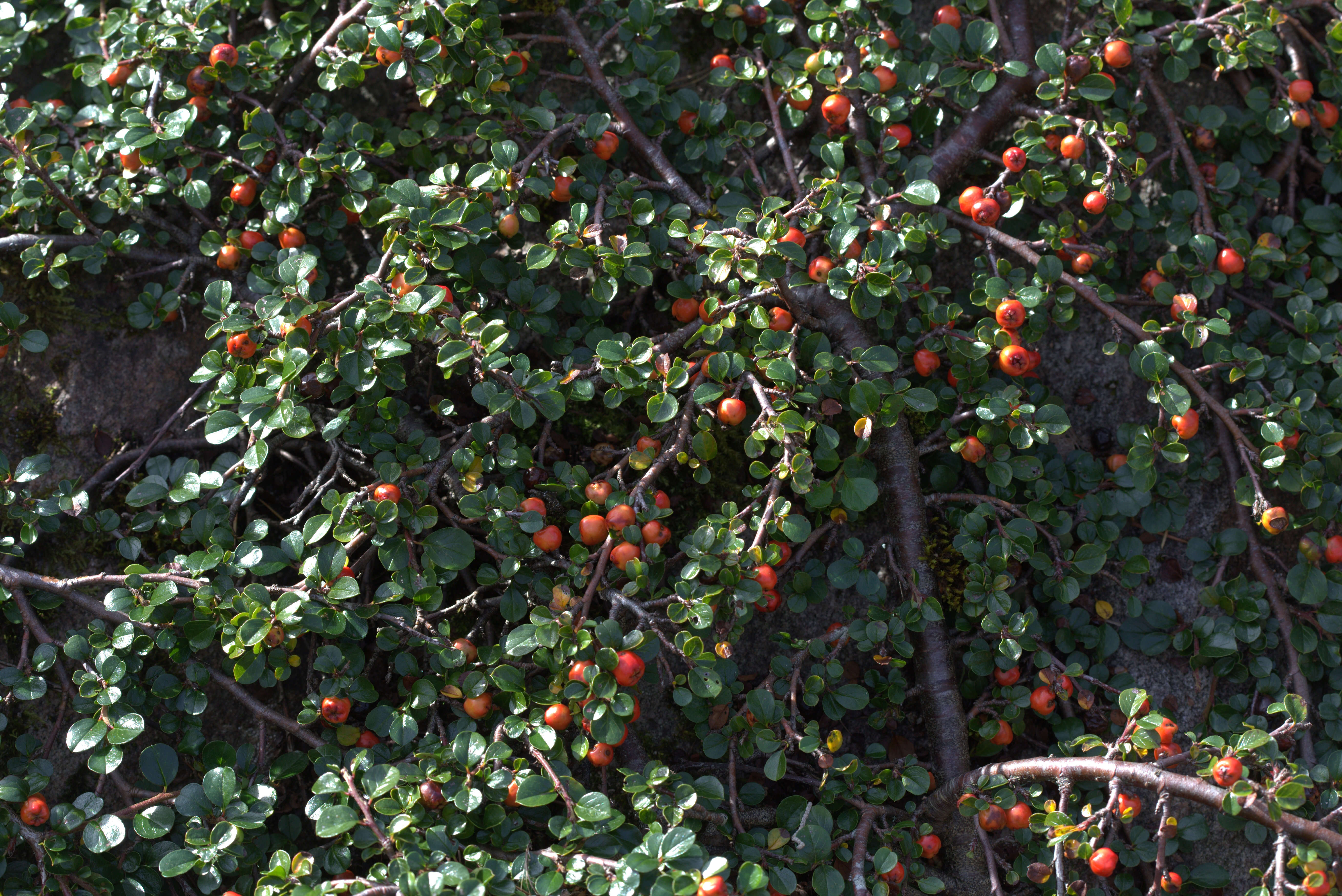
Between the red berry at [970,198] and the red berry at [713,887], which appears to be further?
the red berry at [970,198]

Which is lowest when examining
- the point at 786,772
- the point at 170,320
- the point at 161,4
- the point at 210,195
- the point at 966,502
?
the point at 786,772

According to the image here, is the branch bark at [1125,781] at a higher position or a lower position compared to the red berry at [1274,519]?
lower

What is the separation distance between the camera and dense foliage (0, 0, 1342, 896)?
7.13 ft

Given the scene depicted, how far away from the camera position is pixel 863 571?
2.54 m

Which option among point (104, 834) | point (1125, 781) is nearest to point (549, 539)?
point (104, 834)

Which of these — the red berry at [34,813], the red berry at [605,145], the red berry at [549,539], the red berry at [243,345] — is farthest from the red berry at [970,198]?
the red berry at [34,813]

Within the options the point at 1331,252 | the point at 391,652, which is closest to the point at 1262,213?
the point at 1331,252

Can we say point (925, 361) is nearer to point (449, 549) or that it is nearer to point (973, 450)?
point (973, 450)

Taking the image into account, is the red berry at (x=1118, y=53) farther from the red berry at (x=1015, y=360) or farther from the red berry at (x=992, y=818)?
the red berry at (x=992, y=818)

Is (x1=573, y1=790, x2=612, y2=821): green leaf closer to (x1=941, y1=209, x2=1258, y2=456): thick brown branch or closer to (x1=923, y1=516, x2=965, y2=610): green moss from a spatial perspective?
(x1=923, y1=516, x2=965, y2=610): green moss

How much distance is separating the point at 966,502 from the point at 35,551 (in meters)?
2.57

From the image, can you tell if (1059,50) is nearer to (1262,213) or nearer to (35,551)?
(1262,213)

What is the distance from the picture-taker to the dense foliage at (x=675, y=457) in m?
2.17

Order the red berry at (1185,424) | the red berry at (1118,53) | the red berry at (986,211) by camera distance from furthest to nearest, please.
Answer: the red berry at (1118,53) < the red berry at (986,211) < the red berry at (1185,424)
